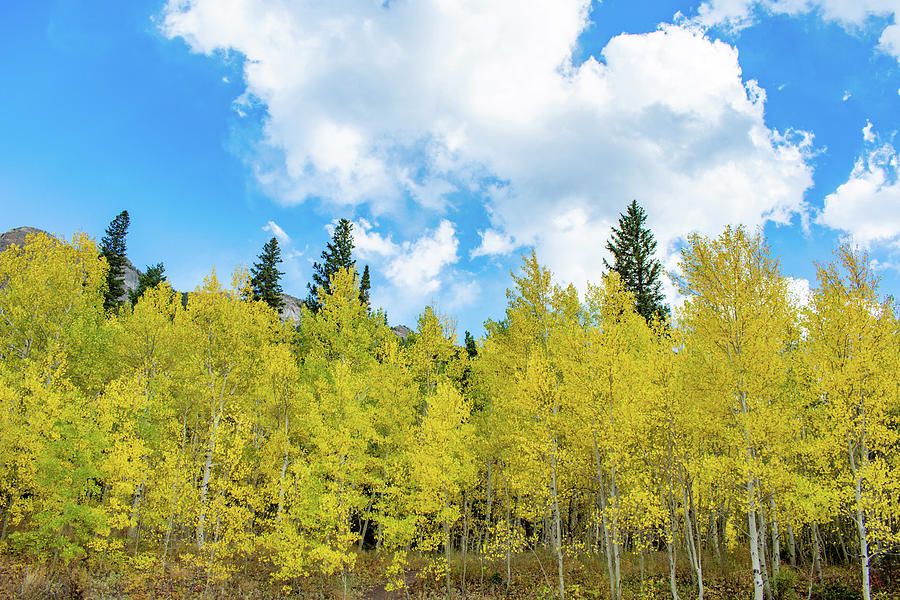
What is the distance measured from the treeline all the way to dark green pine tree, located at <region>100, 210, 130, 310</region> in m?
18.3

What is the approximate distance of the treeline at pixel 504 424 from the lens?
14.6 m

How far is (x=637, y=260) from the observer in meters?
37.0

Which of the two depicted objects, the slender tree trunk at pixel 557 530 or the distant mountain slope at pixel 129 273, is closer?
the slender tree trunk at pixel 557 530

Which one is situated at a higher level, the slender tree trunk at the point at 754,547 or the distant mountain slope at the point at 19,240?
the distant mountain slope at the point at 19,240

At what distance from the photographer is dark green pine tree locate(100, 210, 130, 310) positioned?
39.7m

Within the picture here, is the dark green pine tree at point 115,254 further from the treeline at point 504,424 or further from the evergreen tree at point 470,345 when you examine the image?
the evergreen tree at point 470,345

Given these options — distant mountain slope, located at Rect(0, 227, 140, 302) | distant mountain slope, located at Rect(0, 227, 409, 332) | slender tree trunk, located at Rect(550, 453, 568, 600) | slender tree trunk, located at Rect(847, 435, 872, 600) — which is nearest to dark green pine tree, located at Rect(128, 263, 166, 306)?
distant mountain slope, located at Rect(0, 227, 409, 332)

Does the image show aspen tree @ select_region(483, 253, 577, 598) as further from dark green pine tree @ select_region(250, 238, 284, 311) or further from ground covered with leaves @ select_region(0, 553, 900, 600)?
dark green pine tree @ select_region(250, 238, 284, 311)

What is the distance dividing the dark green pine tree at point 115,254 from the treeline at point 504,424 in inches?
722

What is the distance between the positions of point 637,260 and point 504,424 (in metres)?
23.2

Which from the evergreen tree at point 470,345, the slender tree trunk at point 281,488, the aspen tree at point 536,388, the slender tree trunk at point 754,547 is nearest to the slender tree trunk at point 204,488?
the slender tree trunk at point 281,488

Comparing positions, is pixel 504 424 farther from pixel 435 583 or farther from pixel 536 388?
pixel 435 583

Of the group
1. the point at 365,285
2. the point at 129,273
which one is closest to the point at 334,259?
the point at 365,285

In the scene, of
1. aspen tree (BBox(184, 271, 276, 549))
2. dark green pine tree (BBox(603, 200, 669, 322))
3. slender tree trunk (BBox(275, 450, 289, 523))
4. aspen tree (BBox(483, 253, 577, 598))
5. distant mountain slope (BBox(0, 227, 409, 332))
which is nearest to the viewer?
aspen tree (BBox(483, 253, 577, 598))
